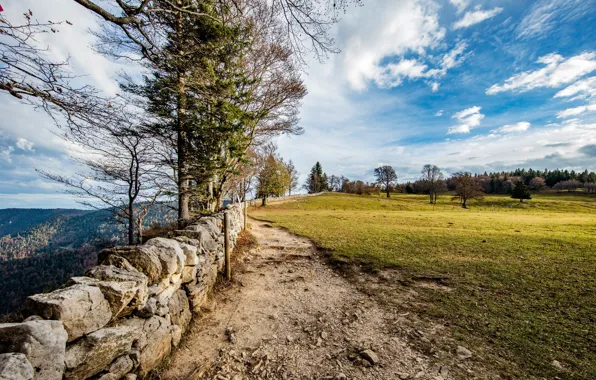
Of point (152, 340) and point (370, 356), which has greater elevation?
point (152, 340)

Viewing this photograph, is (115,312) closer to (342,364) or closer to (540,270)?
(342,364)

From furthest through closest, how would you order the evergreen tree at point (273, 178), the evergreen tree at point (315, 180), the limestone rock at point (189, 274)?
the evergreen tree at point (315, 180) < the evergreen tree at point (273, 178) < the limestone rock at point (189, 274)

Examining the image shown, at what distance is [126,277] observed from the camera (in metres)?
3.21

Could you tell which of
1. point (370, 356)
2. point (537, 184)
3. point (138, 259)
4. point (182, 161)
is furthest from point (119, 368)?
point (537, 184)

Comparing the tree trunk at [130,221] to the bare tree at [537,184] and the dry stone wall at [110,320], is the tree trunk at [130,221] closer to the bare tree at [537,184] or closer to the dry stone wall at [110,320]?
the dry stone wall at [110,320]

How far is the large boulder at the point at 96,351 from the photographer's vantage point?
2268mm

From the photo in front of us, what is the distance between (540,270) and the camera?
701 cm

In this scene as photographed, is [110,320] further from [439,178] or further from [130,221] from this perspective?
[439,178]

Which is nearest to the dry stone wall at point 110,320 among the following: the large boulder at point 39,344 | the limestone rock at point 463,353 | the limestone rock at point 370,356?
the large boulder at point 39,344

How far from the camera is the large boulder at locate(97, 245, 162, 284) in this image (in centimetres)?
354

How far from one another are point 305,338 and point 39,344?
3778mm

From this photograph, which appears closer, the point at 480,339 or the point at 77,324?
the point at 77,324

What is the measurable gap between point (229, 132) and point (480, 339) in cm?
957

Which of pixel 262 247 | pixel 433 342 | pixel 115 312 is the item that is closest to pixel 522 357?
pixel 433 342
